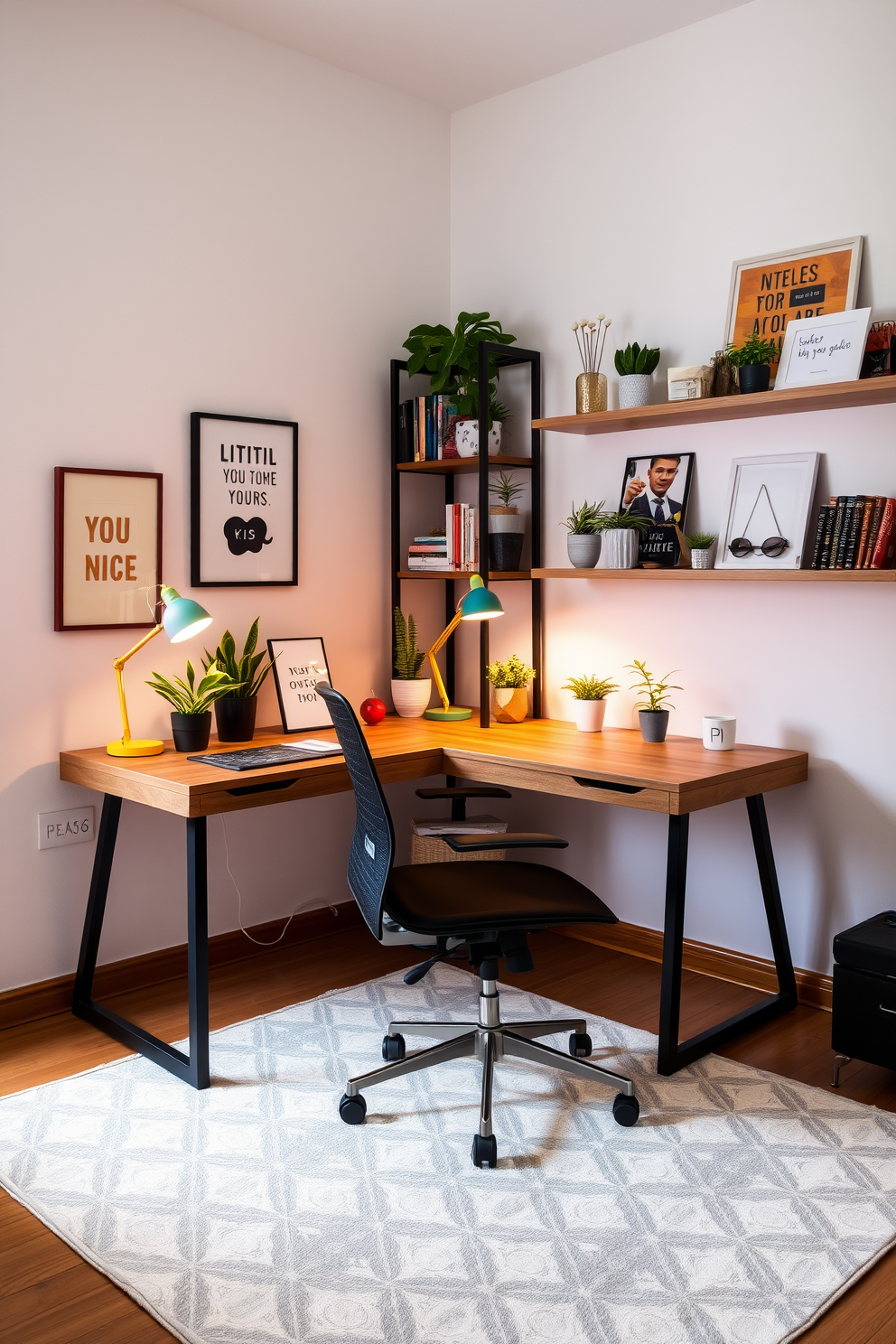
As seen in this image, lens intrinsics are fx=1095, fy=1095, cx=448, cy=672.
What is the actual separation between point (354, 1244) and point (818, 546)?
6.38 ft

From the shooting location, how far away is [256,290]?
11.0 ft

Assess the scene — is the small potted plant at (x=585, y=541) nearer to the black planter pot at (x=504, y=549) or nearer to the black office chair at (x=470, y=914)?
the black planter pot at (x=504, y=549)

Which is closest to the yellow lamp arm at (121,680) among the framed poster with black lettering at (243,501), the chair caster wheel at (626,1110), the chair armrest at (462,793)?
the framed poster with black lettering at (243,501)

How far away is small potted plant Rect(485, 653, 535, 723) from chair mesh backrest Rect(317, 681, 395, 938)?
1185 millimetres

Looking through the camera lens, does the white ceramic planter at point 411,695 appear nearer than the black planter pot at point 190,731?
No

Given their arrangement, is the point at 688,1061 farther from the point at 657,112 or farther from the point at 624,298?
the point at 657,112

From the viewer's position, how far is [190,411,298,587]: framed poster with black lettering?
3215mm

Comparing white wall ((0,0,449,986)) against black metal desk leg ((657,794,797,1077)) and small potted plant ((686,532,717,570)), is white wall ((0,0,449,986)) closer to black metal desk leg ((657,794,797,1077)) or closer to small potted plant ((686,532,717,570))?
small potted plant ((686,532,717,570))

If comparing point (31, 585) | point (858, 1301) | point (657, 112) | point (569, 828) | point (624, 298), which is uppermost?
point (657, 112)

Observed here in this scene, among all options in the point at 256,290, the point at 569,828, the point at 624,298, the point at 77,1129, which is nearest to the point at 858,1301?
the point at 77,1129

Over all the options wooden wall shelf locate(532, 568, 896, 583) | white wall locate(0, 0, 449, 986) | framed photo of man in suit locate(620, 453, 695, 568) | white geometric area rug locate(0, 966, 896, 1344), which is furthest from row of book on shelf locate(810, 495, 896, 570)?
white wall locate(0, 0, 449, 986)

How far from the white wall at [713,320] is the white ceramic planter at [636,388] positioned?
0.16 m

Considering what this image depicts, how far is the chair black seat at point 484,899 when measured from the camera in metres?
2.23

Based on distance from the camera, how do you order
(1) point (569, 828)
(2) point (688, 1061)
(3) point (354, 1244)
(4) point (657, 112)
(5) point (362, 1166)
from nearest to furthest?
(3) point (354, 1244)
(5) point (362, 1166)
(2) point (688, 1061)
(4) point (657, 112)
(1) point (569, 828)
